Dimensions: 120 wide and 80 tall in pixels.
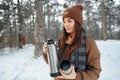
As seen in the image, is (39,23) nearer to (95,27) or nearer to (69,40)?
(69,40)

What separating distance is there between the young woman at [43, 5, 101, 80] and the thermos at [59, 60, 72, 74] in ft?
1.36

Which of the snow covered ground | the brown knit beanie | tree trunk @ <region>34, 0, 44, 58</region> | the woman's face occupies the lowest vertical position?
the snow covered ground

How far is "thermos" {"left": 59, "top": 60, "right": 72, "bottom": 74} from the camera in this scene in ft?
6.80

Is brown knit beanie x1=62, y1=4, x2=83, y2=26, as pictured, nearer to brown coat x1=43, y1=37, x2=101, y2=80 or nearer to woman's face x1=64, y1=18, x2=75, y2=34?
woman's face x1=64, y1=18, x2=75, y2=34

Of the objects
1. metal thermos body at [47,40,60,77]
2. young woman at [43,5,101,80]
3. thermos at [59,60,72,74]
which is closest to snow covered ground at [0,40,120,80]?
young woman at [43,5,101,80]

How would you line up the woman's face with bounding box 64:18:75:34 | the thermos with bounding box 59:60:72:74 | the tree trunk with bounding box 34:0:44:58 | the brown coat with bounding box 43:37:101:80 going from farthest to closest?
1. the tree trunk with bounding box 34:0:44:58
2. the woman's face with bounding box 64:18:75:34
3. the brown coat with bounding box 43:37:101:80
4. the thermos with bounding box 59:60:72:74

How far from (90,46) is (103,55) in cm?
949

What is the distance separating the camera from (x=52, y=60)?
2.30 metres

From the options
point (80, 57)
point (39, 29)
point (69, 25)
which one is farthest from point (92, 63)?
point (39, 29)

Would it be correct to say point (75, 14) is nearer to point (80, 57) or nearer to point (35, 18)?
point (80, 57)

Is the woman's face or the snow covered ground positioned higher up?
the woman's face

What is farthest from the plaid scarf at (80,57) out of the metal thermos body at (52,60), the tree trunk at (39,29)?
the tree trunk at (39,29)

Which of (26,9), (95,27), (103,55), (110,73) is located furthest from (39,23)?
(95,27)

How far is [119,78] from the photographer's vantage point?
8.38m
